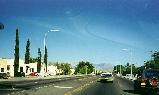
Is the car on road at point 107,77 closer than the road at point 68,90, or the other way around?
the road at point 68,90

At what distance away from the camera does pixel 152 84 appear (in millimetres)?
25516

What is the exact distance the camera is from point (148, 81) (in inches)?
1015

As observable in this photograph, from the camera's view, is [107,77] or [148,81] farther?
[107,77]

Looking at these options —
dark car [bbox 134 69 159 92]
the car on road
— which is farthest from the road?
the car on road

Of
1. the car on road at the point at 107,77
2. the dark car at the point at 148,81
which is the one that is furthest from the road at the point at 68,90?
the car on road at the point at 107,77

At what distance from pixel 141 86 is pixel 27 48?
3709 inches

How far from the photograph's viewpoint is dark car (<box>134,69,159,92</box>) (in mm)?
25391

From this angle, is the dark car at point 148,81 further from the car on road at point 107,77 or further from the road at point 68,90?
the car on road at point 107,77

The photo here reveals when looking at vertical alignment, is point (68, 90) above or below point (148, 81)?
below

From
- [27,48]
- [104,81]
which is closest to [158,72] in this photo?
[104,81]

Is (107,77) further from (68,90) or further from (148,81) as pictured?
(148,81)

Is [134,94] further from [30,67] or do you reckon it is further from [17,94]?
[30,67]

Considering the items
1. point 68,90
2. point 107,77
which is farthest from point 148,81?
point 107,77

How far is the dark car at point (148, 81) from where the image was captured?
25391mm
